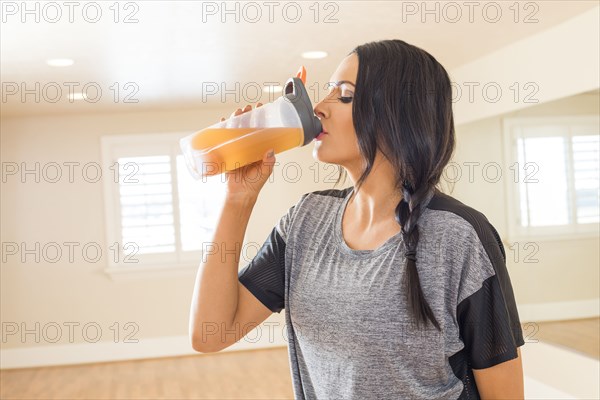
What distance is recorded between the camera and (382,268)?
1.00 meters

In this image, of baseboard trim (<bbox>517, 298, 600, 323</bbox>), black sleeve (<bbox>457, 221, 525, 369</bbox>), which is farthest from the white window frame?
black sleeve (<bbox>457, 221, 525, 369</bbox>)

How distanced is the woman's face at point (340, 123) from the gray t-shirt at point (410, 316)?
0.15 m

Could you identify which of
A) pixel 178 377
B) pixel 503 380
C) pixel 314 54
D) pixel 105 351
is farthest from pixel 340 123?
pixel 105 351

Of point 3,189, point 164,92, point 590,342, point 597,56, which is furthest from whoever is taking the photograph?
point 3,189

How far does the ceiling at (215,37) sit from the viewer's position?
343 cm

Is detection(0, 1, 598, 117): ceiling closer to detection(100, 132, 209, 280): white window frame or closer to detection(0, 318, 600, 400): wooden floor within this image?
detection(100, 132, 209, 280): white window frame

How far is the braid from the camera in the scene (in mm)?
945

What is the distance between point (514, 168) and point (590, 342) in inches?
48.0

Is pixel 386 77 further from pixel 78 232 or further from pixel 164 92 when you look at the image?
pixel 78 232

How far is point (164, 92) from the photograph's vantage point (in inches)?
224

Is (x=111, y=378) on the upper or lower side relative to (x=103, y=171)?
lower

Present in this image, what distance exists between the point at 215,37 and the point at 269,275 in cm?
301


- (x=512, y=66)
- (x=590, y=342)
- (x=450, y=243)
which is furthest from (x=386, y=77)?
(x=512, y=66)

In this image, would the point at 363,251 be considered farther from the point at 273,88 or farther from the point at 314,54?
the point at 273,88
